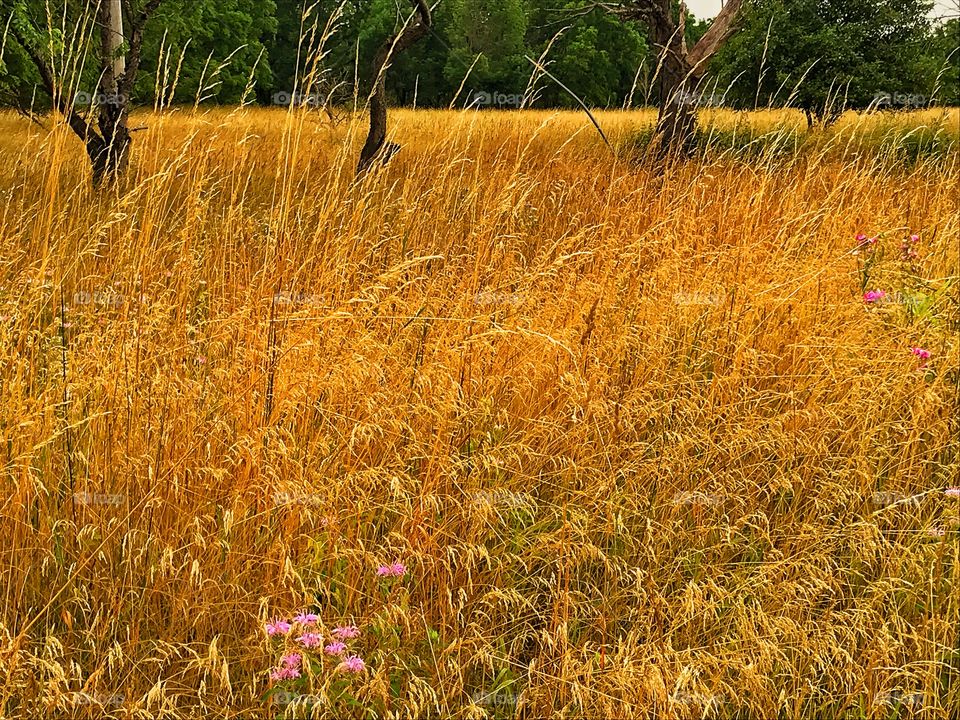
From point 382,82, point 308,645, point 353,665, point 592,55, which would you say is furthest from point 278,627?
point 592,55

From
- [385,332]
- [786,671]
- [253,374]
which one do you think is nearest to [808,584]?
[786,671]

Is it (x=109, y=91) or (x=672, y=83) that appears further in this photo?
(x=672, y=83)

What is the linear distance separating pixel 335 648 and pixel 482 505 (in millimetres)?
571

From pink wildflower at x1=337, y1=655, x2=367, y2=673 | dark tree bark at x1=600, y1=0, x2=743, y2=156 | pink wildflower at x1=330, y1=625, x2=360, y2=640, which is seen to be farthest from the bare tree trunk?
pink wildflower at x1=337, y1=655, x2=367, y2=673

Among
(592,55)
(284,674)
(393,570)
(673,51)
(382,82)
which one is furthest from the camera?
(592,55)

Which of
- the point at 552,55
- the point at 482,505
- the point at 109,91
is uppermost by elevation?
the point at 552,55

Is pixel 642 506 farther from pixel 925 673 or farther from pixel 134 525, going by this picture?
pixel 134 525

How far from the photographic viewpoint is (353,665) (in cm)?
159

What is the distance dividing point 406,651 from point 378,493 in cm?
56

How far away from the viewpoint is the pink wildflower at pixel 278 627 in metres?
1.66

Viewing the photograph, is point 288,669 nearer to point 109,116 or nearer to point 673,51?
point 109,116

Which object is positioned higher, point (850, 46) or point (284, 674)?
point (850, 46)

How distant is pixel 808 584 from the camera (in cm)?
190

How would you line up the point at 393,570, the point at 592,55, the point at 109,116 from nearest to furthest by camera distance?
the point at 393,570 < the point at 109,116 < the point at 592,55
